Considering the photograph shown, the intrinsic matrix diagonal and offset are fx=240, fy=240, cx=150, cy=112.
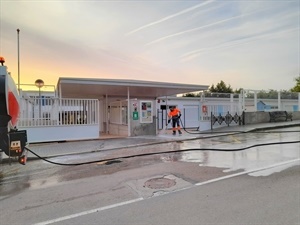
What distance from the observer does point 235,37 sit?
18172 mm

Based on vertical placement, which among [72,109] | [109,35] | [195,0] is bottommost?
[72,109]

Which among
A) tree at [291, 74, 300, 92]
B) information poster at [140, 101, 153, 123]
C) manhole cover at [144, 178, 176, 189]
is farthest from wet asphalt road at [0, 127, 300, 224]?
tree at [291, 74, 300, 92]

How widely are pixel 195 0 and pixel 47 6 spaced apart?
7704mm

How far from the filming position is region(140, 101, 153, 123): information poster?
51.6 feet

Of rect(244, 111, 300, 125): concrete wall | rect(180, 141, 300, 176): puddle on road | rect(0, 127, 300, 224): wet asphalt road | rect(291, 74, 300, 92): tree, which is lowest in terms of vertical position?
rect(0, 127, 300, 224): wet asphalt road

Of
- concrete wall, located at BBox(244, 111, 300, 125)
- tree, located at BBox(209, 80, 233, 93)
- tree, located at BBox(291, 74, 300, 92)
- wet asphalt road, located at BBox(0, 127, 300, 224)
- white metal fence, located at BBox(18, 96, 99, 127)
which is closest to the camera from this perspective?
wet asphalt road, located at BBox(0, 127, 300, 224)

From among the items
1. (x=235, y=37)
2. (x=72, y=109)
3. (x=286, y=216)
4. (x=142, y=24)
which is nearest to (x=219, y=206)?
(x=286, y=216)

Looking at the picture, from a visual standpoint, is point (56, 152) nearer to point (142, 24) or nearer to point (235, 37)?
point (142, 24)

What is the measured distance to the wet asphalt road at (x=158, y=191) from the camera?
12.8ft

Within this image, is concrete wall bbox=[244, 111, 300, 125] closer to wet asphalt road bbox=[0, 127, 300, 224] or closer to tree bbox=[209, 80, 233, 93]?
wet asphalt road bbox=[0, 127, 300, 224]

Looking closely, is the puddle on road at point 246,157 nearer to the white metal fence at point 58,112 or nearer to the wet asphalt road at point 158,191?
the wet asphalt road at point 158,191

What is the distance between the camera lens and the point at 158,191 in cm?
513

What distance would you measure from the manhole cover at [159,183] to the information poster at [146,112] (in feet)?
32.4

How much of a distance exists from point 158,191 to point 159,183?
0.58 metres
